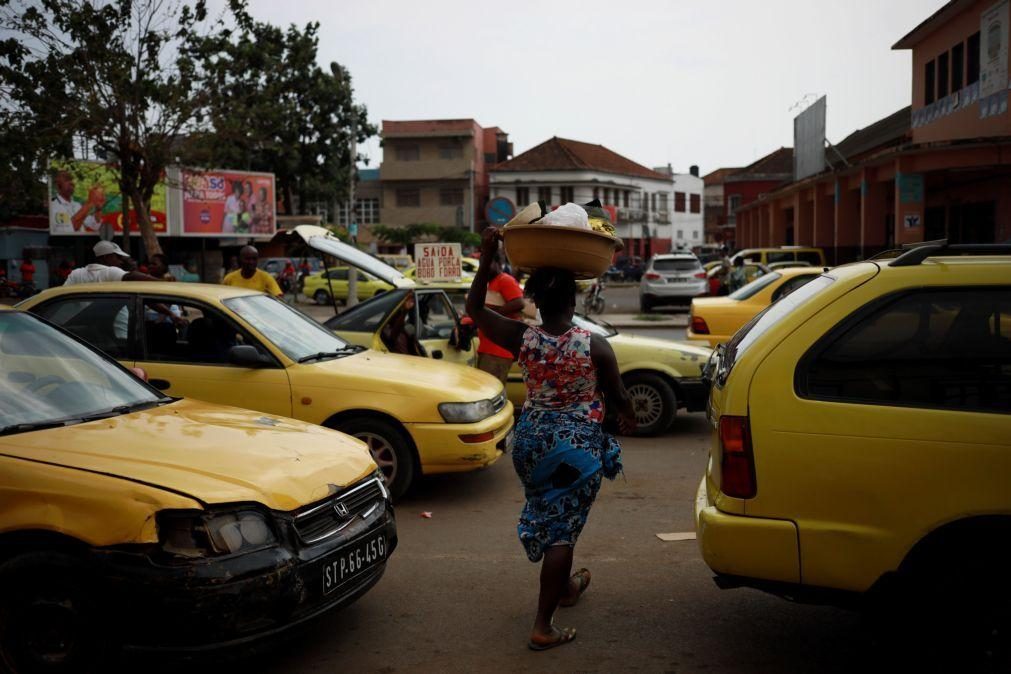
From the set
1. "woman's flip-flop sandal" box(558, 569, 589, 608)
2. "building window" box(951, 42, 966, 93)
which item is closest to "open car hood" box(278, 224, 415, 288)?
"woman's flip-flop sandal" box(558, 569, 589, 608)

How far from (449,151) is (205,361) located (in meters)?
58.6

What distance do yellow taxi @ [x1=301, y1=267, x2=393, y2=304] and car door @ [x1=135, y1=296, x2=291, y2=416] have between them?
81.2 ft

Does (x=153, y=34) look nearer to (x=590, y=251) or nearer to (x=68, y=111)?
(x=68, y=111)

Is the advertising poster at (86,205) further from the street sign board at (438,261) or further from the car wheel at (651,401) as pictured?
the car wheel at (651,401)

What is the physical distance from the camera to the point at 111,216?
32.6 meters

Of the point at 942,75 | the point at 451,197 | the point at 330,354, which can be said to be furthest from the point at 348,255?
the point at 451,197

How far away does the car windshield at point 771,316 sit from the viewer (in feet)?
12.2

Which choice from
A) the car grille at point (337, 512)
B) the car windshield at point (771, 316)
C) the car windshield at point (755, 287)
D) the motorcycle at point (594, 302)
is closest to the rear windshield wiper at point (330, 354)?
the car grille at point (337, 512)

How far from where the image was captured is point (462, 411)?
6.34 m

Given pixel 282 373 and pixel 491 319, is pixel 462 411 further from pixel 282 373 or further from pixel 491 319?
pixel 491 319

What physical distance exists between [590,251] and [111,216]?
32.3 meters

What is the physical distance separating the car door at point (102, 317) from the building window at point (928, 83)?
75.1 ft

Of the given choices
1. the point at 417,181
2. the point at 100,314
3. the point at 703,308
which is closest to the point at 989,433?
the point at 100,314

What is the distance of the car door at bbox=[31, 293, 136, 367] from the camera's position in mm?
6613
